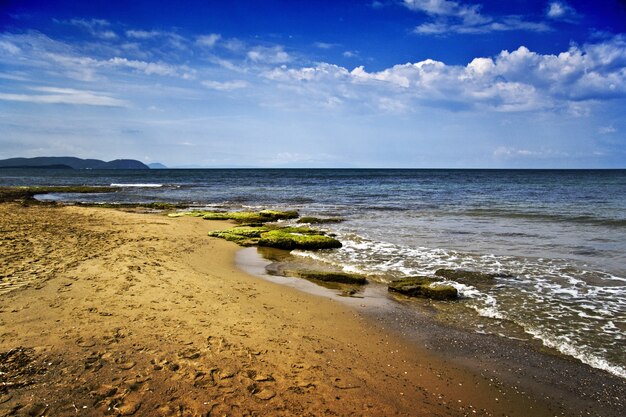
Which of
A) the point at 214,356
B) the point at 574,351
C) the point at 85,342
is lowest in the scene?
the point at 574,351

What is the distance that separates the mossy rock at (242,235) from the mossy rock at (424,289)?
330 inches

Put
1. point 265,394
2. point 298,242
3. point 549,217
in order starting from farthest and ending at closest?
point 549,217
point 298,242
point 265,394

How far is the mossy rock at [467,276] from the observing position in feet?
36.3

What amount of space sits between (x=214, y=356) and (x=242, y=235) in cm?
1231

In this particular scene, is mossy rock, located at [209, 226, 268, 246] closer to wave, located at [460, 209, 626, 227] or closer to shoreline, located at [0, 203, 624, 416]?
shoreline, located at [0, 203, 624, 416]

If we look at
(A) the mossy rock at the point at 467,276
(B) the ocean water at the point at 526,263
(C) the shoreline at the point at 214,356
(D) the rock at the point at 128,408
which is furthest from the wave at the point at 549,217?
(D) the rock at the point at 128,408

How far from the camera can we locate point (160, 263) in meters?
12.0

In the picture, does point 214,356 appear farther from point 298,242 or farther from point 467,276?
point 298,242

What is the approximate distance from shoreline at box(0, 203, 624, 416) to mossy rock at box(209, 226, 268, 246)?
6.83 m

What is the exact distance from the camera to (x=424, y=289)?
988cm

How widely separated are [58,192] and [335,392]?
56.2 metres

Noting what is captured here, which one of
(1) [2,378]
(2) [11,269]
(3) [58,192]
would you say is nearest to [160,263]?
(2) [11,269]

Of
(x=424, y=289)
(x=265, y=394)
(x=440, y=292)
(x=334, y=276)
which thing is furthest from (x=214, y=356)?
(x=440, y=292)

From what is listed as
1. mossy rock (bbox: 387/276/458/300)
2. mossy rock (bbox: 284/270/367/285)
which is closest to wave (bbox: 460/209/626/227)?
mossy rock (bbox: 387/276/458/300)
